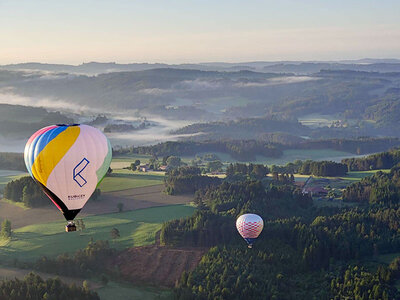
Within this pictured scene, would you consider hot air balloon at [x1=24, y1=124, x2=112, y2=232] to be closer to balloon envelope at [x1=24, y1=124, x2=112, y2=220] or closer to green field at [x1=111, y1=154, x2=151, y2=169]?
balloon envelope at [x1=24, y1=124, x2=112, y2=220]

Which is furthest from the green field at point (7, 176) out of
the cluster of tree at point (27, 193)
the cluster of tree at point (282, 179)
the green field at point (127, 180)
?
the cluster of tree at point (282, 179)

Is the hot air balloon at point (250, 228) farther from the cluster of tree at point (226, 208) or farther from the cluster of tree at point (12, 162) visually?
the cluster of tree at point (12, 162)

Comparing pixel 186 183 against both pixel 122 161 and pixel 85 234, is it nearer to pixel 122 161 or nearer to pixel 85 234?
pixel 85 234

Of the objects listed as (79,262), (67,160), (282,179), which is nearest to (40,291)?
(79,262)

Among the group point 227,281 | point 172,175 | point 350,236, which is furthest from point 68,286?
point 172,175

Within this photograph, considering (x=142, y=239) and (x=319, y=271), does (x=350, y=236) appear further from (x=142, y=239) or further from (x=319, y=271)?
(x=142, y=239)

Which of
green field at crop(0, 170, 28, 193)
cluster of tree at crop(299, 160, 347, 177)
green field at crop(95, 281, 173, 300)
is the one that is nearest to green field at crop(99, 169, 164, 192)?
green field at crop(0, 170, 28, 193)
